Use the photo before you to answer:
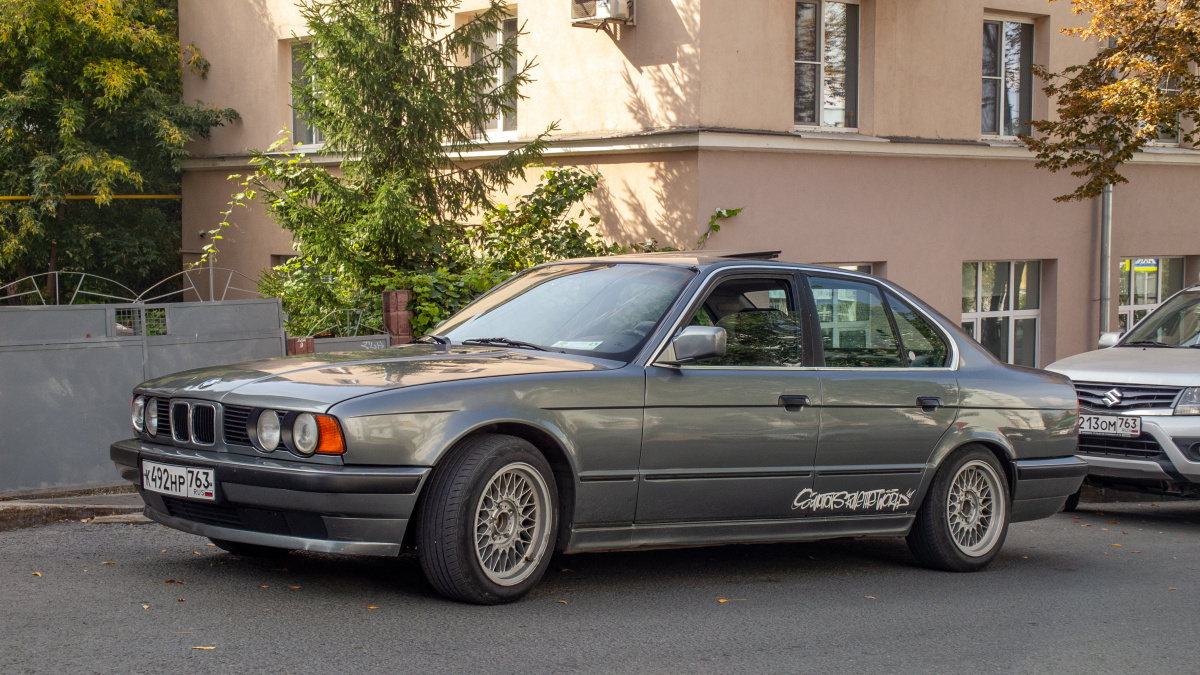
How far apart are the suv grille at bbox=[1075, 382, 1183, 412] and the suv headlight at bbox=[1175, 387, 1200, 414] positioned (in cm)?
4

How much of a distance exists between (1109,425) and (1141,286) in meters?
10.9

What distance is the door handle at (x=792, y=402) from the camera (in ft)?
20.1

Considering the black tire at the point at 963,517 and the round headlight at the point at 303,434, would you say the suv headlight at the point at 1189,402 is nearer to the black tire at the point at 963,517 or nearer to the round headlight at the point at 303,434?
the black tire at the point at 963,517

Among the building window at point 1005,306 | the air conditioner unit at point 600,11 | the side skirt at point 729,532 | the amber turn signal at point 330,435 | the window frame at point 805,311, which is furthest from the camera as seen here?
the building window at point 1005,306

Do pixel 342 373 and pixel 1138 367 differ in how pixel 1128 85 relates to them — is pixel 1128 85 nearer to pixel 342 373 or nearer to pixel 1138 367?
pixel 1138 367

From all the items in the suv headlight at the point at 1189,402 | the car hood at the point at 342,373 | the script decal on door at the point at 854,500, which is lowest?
the script decal on door at the point at 854,500

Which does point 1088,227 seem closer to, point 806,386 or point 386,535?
point 806,386

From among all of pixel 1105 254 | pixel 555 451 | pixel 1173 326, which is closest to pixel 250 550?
pixel 555 451

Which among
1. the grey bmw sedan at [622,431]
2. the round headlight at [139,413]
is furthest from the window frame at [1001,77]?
the round headlight at [139,413]

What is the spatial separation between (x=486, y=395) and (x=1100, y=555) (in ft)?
15.3

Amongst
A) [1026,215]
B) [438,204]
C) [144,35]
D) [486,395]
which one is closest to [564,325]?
[486,395]

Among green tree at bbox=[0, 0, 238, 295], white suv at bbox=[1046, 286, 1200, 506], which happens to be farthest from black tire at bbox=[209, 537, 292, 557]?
green tree at bbox=[0, 0, 238, 295]

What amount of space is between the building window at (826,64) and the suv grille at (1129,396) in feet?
20.7

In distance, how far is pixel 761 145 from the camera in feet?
→ 46.0
